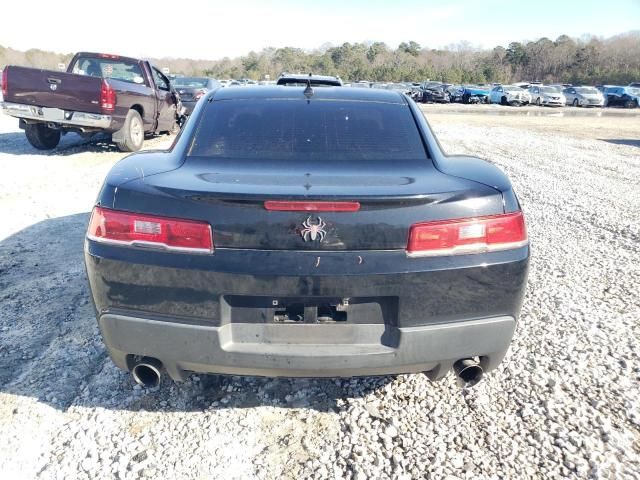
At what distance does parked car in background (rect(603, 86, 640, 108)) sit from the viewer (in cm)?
3712

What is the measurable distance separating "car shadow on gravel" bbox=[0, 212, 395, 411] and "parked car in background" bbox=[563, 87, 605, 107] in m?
41.7

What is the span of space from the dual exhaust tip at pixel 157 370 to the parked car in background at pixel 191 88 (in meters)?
13.5

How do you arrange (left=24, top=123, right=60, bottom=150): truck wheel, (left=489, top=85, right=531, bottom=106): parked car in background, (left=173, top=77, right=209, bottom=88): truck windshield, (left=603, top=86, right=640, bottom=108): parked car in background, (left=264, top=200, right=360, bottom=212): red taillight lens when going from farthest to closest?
(left=603, top=86, right=640, bottom=108): parked car in background < (left=489, top=85, right=531, bottom=106): parked car in background < (left=173, top=77, right=209, bottom=88): truck windshield < (left=24, top=123, right=60, bottom=150): truck wheel < (left=264, top=200, right=360, bottom=212): red taillight lens

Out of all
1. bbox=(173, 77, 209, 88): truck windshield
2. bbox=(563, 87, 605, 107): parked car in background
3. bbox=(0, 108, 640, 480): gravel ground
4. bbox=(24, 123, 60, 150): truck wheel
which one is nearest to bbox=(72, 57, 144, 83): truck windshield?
bbox=(24, 123, 60, 150): truck wheel

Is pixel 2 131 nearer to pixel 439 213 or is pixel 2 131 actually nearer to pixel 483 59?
pixel 439 213

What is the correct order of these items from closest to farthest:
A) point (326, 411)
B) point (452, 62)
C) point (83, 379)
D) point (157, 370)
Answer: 1. point (157, 370)
2. point (326, 411)
3. point (83, 379)
4. point (452, 62)

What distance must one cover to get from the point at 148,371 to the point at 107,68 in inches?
383

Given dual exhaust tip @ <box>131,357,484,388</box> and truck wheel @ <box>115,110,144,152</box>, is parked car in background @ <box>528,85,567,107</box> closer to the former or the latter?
truck wheel @ <box>115,110,144,152</box>

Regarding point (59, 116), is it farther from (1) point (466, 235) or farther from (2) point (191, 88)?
(1) point (466, 235)

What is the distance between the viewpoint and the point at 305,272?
1.85m

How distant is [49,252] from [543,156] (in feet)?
34.9

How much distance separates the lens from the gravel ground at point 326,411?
2.06m

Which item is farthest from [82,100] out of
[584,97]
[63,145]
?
[584,97]

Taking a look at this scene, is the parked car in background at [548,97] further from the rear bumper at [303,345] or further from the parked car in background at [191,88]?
the rear bumper at [303,345]
